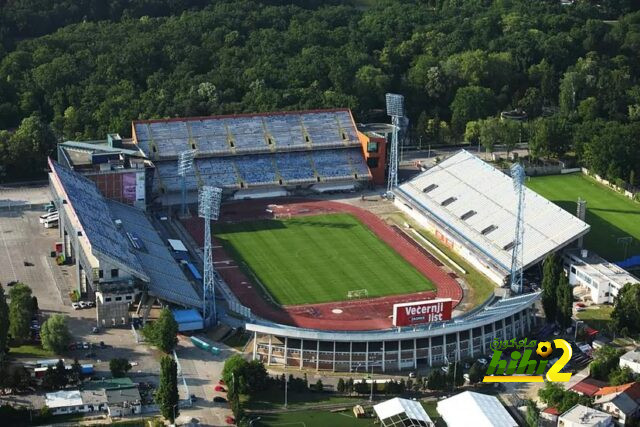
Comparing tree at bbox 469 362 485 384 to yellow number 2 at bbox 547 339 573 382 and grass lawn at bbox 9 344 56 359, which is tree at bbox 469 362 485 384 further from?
grass lawn at bbox 9 344 56 359

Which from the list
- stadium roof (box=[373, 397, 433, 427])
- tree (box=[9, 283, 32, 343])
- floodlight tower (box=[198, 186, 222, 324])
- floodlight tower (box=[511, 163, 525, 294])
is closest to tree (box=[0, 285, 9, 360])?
tree (box=[9, 283, 32, 343])

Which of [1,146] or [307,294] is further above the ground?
[1,146]

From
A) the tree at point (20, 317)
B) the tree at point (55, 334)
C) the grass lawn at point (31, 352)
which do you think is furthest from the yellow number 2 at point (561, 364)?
the tree at point (20, 317)

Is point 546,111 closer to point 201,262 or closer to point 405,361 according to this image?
point 201,262

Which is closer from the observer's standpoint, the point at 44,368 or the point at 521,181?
the point at 44,368

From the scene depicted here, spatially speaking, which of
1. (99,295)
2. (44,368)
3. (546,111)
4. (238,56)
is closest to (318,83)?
(238,56)

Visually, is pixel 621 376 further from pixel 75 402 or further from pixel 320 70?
pixel 320 70
